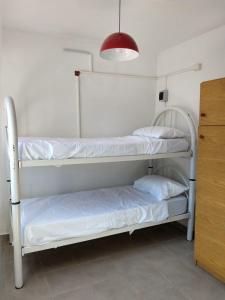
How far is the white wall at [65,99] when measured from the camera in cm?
280

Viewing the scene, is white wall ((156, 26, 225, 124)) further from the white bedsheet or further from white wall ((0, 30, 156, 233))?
the white bedsheet

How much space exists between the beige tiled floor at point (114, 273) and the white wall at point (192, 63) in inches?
44.9

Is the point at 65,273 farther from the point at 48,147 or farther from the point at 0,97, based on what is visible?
the point at 0,97

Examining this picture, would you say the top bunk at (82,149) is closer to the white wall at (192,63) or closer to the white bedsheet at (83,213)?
the white wall at (192,63)

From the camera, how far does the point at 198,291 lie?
199 centimetres

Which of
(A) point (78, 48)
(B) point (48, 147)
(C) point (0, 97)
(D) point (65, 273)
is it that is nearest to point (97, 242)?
(D) point (65, 273)

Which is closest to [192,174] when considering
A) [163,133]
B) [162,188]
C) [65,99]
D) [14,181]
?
[162,188]

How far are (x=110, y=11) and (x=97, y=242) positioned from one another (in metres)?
2.37

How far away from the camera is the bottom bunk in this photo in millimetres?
2033

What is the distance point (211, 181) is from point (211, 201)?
17 cm

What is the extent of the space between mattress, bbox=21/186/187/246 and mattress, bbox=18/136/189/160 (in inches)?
21.0

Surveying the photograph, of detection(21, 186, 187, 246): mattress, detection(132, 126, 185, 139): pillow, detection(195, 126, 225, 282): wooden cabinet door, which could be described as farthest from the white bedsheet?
detection(132, 126, 185, 139): pillow

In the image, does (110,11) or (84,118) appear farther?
(84,118)

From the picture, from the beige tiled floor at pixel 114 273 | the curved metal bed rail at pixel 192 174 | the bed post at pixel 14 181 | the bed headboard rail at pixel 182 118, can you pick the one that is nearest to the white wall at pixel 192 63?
the bed headboard rail at pixel 182 118
